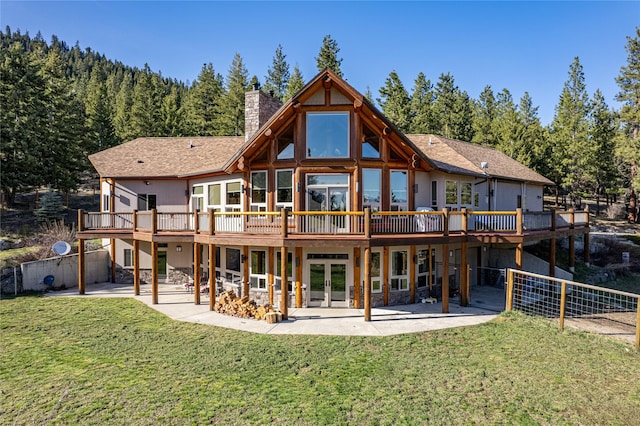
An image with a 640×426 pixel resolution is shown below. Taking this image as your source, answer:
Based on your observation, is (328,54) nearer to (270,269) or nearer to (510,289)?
(270,269)

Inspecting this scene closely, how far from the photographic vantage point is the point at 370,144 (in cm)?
1381

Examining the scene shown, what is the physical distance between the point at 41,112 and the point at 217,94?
20.1m

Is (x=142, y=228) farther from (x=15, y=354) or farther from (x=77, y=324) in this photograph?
(x=15, y=354)

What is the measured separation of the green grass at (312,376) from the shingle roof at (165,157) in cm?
908

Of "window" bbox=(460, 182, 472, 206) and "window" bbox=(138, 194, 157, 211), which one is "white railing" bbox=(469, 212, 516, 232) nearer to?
"window" bbox=(460, 182, 472, 206)

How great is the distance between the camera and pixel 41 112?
2903 cm

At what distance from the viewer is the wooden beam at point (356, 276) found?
1324 centimetres

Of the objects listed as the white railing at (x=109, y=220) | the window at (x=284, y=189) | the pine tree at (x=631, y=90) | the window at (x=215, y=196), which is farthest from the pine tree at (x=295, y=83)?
the pine tree at (x=631, y=90)

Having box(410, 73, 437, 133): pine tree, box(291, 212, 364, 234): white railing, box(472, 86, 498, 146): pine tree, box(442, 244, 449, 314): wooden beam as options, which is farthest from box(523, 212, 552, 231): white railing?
box(472, 86, 498, 146): pine tree

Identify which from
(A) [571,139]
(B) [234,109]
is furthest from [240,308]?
(A) [571,139]

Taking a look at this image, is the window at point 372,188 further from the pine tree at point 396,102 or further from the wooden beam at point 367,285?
the pine tree at point 396,102

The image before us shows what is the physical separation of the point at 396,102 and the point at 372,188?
1112 inches

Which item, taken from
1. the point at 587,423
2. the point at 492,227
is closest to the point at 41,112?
the point at 492,227

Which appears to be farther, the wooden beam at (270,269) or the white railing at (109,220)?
the white railing at (109,220)
